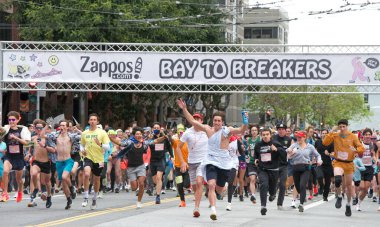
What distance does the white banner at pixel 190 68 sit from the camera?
2855 cm

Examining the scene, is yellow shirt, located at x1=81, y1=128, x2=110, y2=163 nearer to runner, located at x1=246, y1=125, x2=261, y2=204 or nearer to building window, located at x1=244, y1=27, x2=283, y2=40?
runner, located at x1=246, y1=125, x2=261, y2=204

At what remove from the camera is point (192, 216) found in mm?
16219

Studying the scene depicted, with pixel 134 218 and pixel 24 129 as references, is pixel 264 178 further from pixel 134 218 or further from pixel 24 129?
pixel 24 129

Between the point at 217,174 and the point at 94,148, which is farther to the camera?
the point at 94,148

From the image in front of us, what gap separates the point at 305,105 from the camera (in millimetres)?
79562

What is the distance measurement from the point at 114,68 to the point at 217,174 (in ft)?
45.5

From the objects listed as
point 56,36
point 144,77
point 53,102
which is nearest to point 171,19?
point 56,36

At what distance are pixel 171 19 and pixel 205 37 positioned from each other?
702 centimetres

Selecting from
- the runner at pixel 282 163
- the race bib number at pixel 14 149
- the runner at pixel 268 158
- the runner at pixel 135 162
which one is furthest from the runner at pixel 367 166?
the race bib number at pixel 14 149

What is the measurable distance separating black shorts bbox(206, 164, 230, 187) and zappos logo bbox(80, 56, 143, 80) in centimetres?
1365

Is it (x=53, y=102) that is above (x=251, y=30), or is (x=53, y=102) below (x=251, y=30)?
below

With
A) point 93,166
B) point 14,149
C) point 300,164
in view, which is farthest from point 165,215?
point 300,164

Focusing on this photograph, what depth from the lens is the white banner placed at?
2855 centimetres

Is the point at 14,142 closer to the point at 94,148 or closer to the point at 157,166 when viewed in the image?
the point at 94,148
